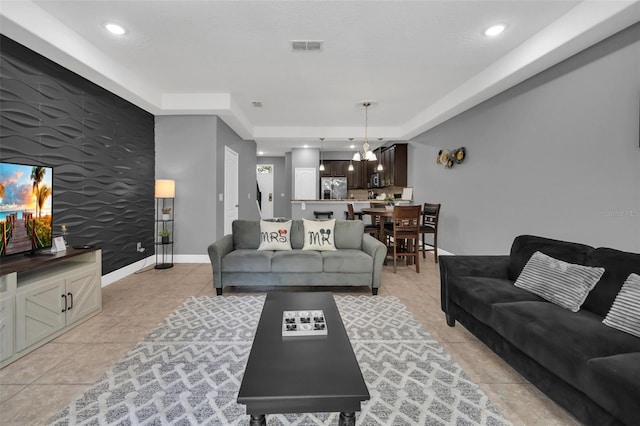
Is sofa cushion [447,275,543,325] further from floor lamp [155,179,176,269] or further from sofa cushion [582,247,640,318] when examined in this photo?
floor lamp [155,179,176,269]

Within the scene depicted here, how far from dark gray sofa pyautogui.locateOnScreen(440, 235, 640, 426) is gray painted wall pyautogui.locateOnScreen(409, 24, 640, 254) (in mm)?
743

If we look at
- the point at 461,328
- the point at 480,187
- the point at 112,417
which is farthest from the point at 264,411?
the point at 480,187

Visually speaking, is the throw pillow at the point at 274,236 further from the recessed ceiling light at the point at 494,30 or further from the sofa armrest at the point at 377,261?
the recessed ceiling light at the point at 494,30

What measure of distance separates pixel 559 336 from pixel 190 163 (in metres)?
5.15

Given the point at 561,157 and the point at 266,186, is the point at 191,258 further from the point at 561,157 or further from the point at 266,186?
the point at 266,186

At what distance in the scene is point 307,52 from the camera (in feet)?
10.9

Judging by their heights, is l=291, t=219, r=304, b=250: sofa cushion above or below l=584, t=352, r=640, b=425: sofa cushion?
above

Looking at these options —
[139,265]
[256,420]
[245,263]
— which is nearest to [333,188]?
[139,265]

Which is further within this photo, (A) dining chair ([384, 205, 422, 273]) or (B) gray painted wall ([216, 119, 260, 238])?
(B) gray painted wall ([216, 119, 260, 238])

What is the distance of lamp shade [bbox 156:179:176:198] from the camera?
4.72 meters

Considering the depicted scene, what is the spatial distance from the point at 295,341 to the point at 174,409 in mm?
792

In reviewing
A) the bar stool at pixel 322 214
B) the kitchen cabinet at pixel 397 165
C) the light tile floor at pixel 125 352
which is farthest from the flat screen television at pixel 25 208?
the kitchen cabinet at pixel 397 165

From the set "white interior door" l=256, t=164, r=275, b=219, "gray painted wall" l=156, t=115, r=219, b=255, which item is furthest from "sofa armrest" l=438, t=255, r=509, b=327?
→ "white interior door" l=256, t=164, r=275, b=219

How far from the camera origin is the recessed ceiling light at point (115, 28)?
287cm
